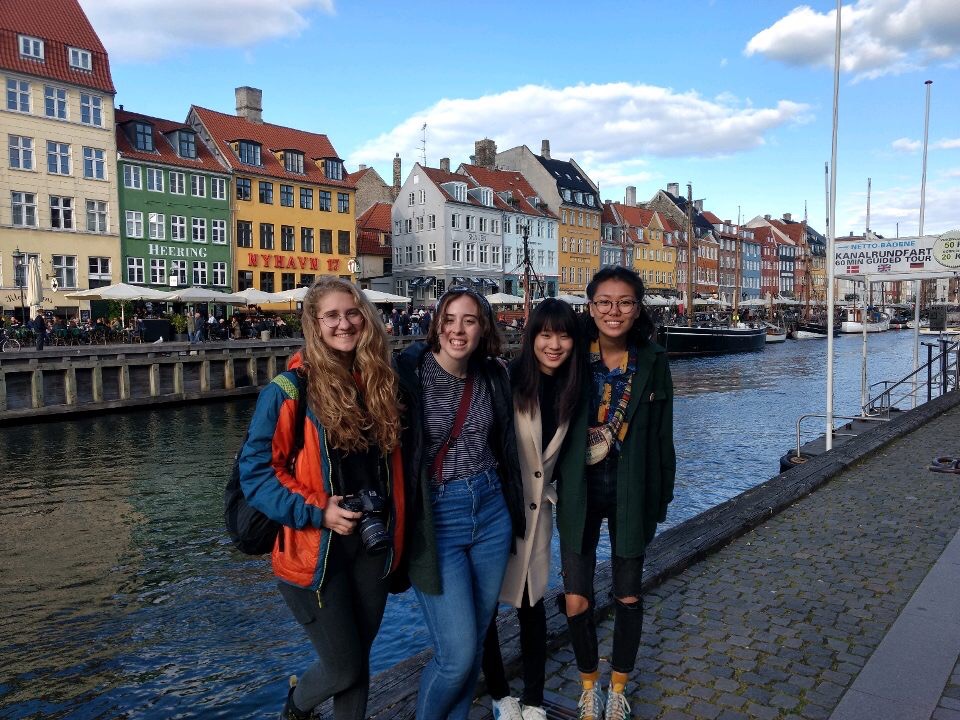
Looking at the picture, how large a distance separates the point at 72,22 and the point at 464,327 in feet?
142

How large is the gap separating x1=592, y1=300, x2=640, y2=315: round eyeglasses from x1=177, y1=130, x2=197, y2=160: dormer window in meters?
43.3

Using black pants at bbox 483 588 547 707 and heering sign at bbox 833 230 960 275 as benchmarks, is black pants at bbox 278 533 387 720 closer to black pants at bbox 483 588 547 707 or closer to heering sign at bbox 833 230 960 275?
black pants at bbox 483 588 547 707

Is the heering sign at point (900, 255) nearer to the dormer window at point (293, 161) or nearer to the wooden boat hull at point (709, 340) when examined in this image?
the wooden boat hull at point (709, 340)

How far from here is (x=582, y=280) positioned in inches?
2731

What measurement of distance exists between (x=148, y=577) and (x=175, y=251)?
35.4m

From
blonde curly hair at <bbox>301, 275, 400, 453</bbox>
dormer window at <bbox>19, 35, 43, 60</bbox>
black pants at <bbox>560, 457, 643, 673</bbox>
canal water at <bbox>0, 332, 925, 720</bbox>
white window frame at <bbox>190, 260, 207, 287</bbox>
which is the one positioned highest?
dormer window at <bbox>19, 35, 43, 60</bbox>

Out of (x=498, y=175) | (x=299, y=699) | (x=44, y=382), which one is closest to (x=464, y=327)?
(x=299, y=699)

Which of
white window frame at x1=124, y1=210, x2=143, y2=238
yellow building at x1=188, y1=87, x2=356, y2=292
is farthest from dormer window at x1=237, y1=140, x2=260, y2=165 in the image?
white window frame at x1=124, y1=210, x2=143, y2=238

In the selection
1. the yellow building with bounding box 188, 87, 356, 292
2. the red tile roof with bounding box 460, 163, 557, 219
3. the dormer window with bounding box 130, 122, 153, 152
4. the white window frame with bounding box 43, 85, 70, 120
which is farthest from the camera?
the red tile roof with bounding box 460, 163, 557, 219

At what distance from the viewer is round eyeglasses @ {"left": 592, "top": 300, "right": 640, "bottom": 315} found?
3.31m

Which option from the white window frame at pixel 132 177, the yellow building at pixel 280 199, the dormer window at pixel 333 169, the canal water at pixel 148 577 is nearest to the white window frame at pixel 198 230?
the yellow building at pixel 280 199

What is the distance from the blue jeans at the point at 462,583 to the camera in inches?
116

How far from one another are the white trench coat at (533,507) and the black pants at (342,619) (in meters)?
0.63

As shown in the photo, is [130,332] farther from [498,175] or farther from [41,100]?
[498,175]
